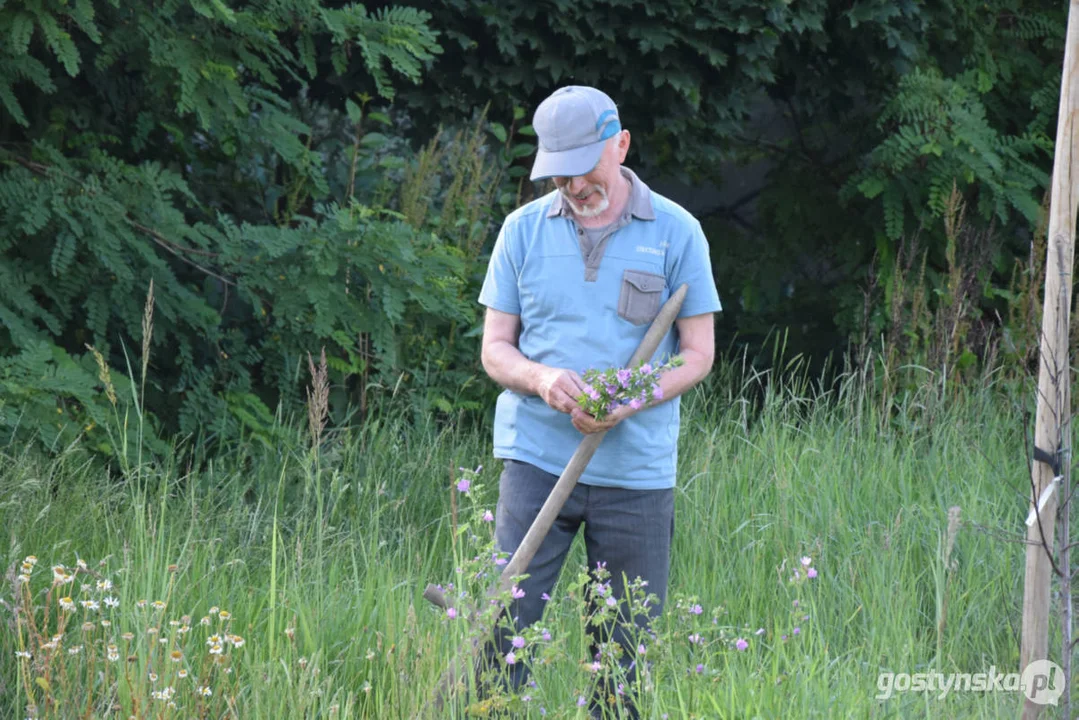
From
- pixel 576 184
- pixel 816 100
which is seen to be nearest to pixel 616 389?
pixel 576 184

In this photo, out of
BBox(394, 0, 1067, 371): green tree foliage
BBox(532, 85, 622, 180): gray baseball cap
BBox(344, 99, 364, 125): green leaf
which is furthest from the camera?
BBox(394, 0, 1067, 371): green tree foliage

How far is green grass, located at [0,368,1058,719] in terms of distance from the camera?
9.52 feet

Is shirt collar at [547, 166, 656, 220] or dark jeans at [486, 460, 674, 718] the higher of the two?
shirt collar at [547, 166, 656, 220]

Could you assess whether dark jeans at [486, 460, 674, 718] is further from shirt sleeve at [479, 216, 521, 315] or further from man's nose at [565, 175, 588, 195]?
man's nose at [565, 175, 588, 195]

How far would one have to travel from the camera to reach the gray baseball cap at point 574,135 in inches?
109

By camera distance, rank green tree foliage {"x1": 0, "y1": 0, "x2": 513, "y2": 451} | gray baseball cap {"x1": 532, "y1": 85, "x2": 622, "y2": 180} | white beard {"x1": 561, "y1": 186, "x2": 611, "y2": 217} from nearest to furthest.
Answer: gray baseball cap {"x1": 532, "y1": 85, "x2": 622, "y2": 180}
white beard {"x1": 561, "y1": 186, "x2": 611, "y2": 217}
green tree foliage {"x1": 0, "y1": 0, "x2": 513, "y2": 451}

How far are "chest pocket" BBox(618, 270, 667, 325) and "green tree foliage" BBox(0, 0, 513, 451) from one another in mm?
2141

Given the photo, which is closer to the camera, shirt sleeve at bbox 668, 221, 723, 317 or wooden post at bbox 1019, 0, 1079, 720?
wooden post at bbox 1019, 0, 1079, 720

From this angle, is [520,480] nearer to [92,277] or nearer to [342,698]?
[342,698]

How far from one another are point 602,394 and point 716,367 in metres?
4.09

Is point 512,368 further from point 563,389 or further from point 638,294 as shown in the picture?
point 638,294

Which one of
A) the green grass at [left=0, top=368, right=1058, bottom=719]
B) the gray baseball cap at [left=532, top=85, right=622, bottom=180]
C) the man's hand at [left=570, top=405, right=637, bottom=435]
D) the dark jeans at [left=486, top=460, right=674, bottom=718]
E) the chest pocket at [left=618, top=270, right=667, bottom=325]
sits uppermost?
the gray baseball cap at [left=532, top=85, right=622, bottom=180]

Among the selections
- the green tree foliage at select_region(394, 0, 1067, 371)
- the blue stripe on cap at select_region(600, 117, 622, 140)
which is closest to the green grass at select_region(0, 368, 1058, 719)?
the blue stripe on cap at select_region(600, 117, 622, 140)

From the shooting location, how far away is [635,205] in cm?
291
